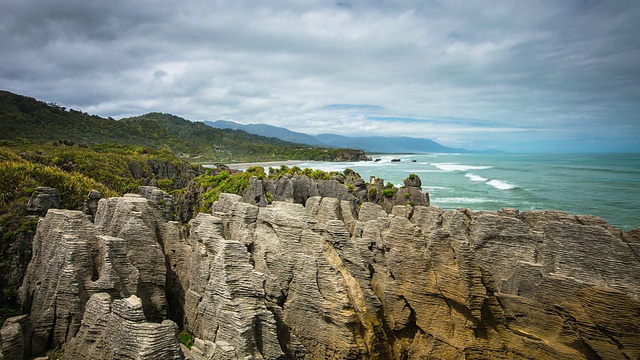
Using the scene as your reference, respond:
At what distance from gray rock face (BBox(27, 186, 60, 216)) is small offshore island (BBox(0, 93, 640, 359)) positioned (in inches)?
37.4

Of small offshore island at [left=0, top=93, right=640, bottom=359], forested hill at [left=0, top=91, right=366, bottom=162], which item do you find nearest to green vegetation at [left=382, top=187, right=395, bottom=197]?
small offshore island at [left=0, top=93, right=640, bottom=359]

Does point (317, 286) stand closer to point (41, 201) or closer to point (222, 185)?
point (41, 201)

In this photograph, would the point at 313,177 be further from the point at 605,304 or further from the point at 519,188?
the point at 519,188

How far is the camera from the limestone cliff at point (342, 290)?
31.2 feet

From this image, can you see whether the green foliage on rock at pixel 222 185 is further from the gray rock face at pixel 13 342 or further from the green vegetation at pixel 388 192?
the gray rock face at pixel 13 342

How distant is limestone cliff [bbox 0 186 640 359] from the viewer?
31.2ft

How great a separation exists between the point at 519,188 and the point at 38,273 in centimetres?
7921

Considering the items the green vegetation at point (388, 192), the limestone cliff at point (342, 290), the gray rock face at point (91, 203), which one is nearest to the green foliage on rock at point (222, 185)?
the gray rock face at point (91, 203)

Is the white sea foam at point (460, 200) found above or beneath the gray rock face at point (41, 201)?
beneath

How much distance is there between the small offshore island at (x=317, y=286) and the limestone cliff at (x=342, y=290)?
0.04 meters

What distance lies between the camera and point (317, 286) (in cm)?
1159

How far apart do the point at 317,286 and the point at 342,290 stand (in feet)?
3.14

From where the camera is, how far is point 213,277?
11.1 meters

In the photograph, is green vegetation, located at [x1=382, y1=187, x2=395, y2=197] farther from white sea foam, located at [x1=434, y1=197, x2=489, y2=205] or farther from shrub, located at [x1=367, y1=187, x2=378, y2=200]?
white sea foam, located at [x1=434, y1=197, x2=489, y2=205]
